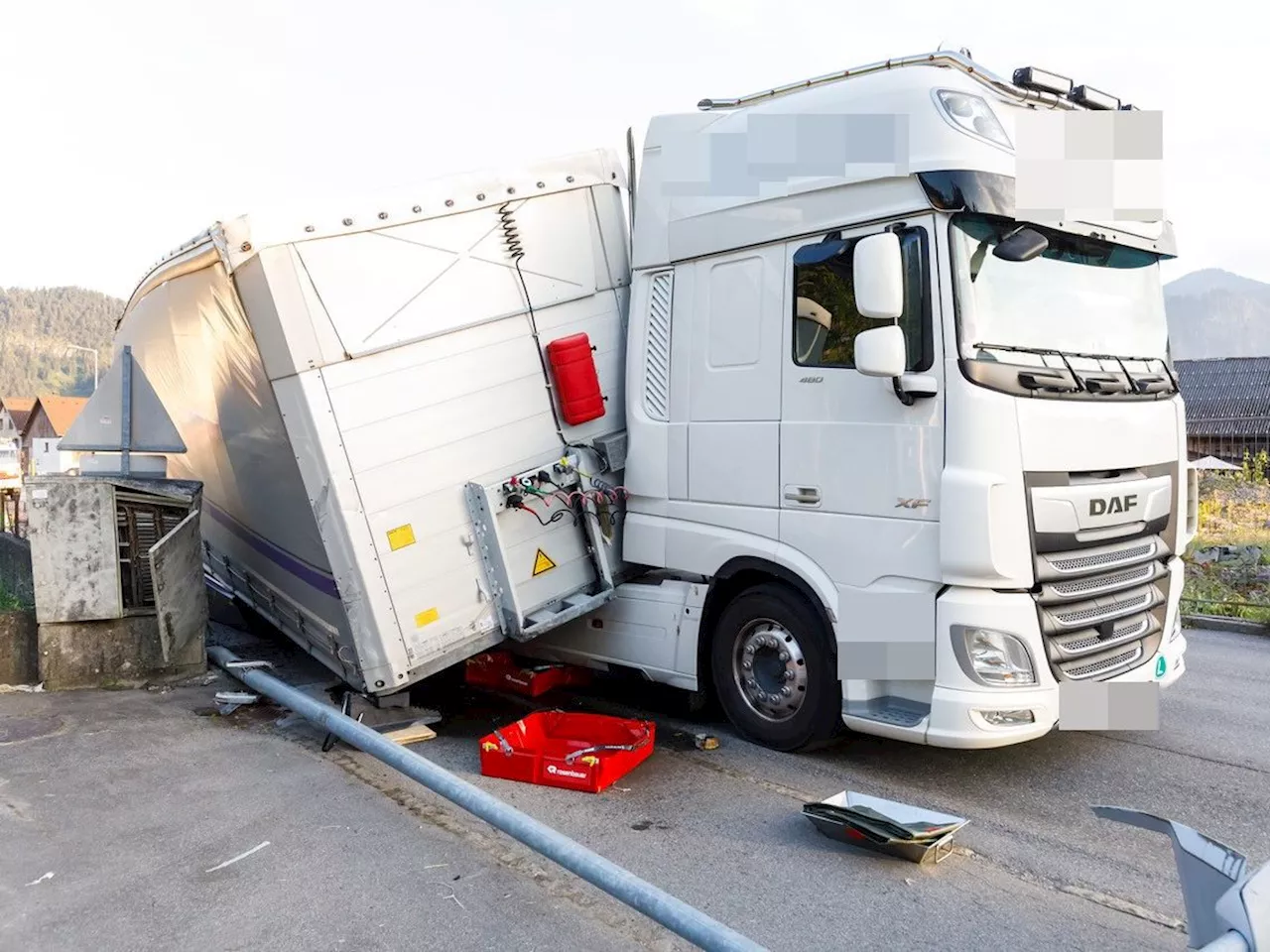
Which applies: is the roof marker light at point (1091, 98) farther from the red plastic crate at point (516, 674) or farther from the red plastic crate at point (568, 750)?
the red plastic crate at point (516, 674)

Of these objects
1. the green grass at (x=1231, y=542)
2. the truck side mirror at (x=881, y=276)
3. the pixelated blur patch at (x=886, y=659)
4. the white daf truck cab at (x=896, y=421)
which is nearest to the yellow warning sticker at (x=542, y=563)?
the white daf truck cab at (x=896, y=421)

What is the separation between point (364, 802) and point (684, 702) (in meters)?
2.29

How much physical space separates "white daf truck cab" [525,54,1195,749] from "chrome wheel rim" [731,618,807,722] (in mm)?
13

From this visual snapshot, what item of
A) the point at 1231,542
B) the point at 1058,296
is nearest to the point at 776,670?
the point at 1058,296

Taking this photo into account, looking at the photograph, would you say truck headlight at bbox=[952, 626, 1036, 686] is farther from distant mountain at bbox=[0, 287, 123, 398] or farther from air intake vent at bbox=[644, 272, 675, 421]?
distant mountain at bbox=[0, 287, 123, 398]

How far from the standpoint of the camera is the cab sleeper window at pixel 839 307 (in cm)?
454

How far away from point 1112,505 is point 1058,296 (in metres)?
1.03

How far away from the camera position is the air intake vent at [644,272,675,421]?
18.8 ft

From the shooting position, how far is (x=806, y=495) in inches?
197

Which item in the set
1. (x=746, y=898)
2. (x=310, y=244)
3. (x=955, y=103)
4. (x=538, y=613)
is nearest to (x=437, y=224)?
(x=310, y=244)

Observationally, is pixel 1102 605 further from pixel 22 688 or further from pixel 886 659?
pixel 22 688

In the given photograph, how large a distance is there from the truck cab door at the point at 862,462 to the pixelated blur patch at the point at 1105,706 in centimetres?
67

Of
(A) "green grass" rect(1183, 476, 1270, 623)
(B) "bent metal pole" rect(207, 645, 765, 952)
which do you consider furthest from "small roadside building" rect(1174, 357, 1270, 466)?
(B) "bent metal pole" rect(207, 645, 765, 952)

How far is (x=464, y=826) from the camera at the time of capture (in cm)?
436
